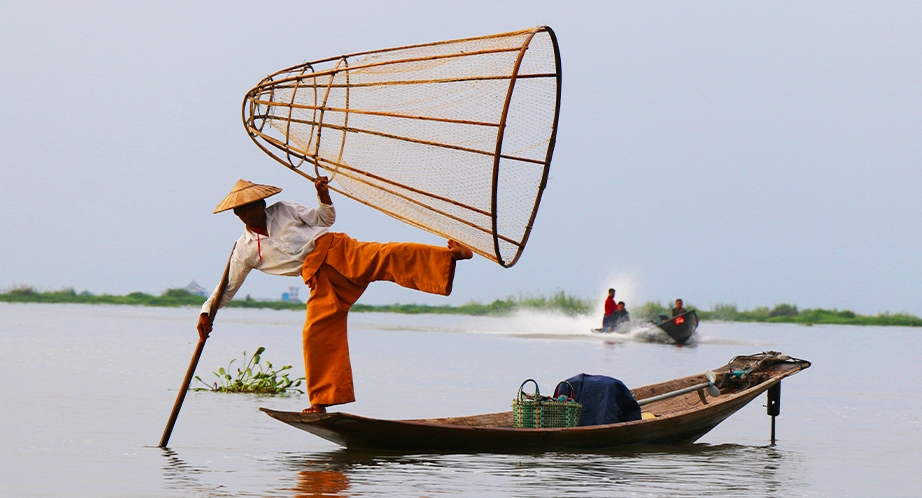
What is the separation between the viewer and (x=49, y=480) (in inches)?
225

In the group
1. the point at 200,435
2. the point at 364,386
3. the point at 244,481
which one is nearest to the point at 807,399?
the point at 364,386

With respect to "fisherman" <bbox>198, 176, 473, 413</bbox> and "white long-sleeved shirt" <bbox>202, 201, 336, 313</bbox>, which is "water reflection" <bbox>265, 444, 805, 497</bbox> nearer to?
"fisherman" <bbox>198, 176, 473, 413</bbox>

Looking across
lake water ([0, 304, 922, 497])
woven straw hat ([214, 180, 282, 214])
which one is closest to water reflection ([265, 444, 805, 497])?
lake water ([0, 304, 922, 497])

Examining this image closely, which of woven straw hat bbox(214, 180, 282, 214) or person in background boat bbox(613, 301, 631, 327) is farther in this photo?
person in background boat bbox(613, 301, 631, 327)

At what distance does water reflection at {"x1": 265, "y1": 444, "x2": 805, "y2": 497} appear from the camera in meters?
5.62

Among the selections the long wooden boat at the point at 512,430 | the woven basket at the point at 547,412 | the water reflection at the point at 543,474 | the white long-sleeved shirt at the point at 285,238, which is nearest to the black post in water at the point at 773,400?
the long wooden boat at the point at 512,430

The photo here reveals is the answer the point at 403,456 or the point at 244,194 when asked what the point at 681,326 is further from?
the point at 244,194

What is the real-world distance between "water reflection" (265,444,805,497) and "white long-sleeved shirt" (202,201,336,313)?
3.99 feet

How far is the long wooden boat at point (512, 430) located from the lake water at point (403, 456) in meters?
0.10

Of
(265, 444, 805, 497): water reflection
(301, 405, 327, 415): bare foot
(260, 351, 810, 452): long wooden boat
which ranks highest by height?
(301, 405, 327, 415): bare foot

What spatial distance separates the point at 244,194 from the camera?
617 cm

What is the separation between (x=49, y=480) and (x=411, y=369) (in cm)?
919

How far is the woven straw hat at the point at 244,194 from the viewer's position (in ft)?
20.0

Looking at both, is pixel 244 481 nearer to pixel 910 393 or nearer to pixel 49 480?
pixel 49 480
